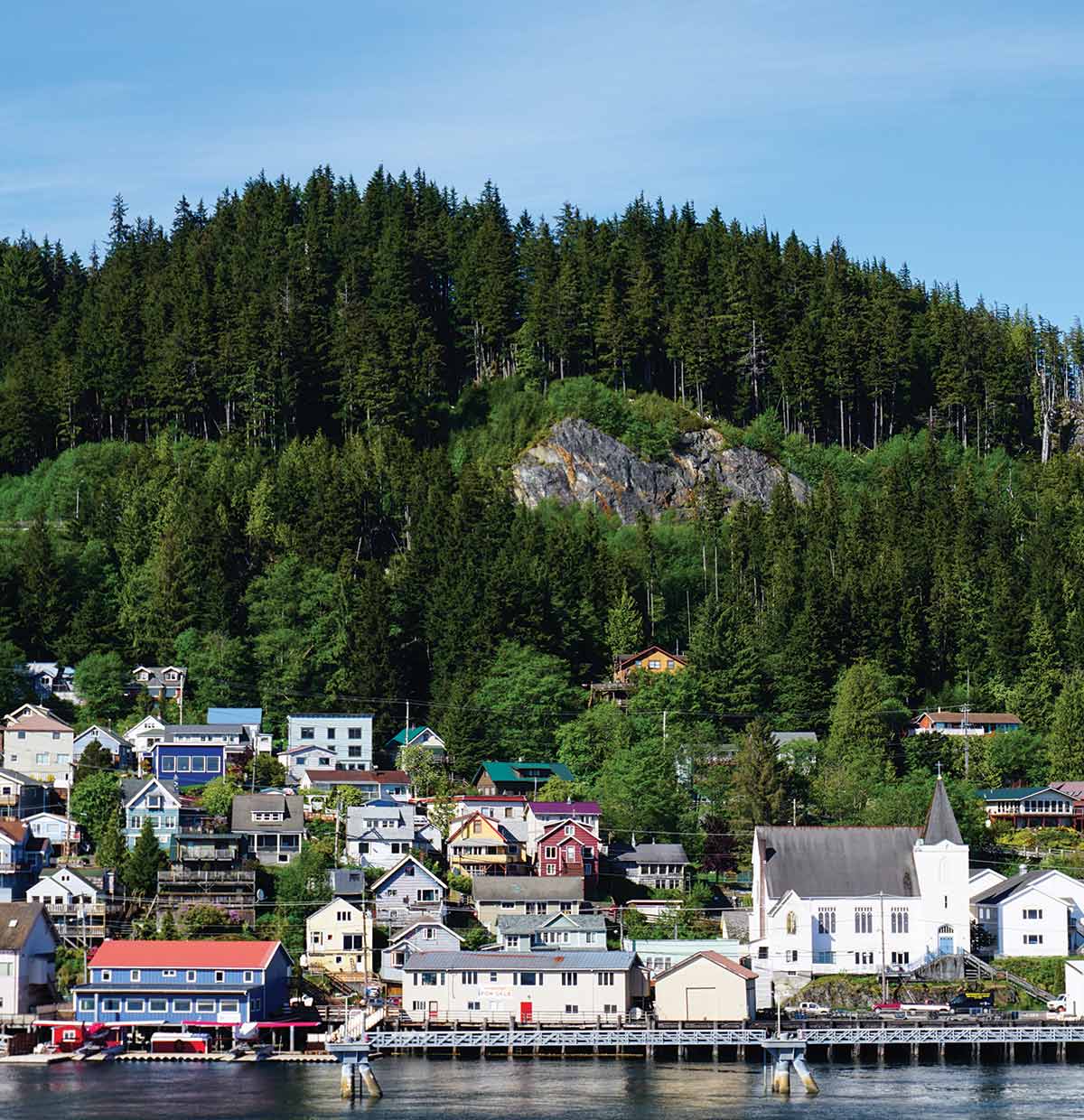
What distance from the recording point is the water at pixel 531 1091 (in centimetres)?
6091

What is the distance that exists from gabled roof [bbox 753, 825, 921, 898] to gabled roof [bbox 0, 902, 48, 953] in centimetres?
3102

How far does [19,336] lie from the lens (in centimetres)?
14825

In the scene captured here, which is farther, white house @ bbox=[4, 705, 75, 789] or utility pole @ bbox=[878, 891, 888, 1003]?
white house @ bbox=[4, 705, 75, 789]

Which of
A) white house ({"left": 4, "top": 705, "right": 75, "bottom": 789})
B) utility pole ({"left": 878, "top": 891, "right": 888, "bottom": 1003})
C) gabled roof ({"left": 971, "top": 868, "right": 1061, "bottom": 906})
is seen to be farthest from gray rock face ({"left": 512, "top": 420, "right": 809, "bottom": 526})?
utility pole ({"left": 878, "top": 891, "right": 888, "bottom": 1003})

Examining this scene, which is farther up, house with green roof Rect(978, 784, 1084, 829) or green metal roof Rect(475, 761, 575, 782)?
green metal roof Rect(475, 761, 575, 782)

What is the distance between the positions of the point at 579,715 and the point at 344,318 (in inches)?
1810

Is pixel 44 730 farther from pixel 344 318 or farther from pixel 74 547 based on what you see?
pixel 344 318

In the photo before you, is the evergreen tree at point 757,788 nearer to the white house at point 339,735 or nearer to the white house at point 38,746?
the white house at point 339,735

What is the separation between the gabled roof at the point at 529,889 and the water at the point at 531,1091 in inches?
572

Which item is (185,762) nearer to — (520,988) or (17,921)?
(17,921)

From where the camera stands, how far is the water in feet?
200

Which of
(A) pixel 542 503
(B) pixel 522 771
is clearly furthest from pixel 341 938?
(A) pixel 542 503

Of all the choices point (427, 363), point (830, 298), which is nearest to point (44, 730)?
point (427, 363)

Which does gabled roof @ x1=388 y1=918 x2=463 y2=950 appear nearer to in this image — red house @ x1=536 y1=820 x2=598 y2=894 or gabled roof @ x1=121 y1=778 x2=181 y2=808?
red house @ x1=536 y1=820 x2=598 y2=894
